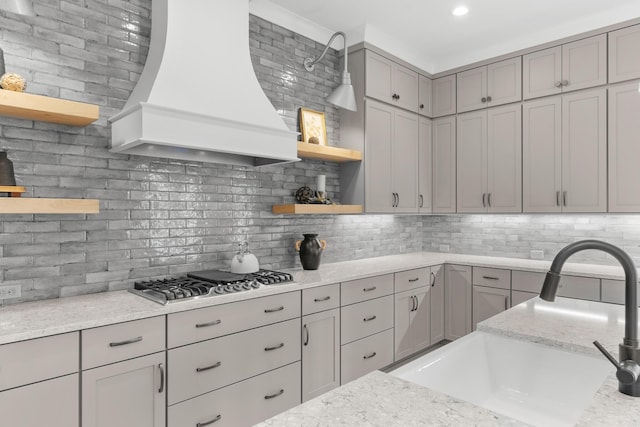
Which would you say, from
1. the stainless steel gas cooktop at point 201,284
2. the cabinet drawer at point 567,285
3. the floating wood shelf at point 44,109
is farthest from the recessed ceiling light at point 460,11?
the floating wood shelf at point 44,109

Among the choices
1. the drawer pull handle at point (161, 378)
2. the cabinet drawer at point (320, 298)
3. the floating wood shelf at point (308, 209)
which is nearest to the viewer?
the drawer pull handle at point (161, 378)

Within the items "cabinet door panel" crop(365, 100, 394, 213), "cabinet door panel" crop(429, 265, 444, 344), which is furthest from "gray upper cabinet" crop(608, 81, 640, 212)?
"cabinet door panel" crop(365, 100, 394, 213)

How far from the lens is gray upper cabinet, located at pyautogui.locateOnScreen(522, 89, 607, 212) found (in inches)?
136

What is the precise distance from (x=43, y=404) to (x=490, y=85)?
4339 millimetres

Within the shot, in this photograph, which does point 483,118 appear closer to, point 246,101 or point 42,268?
point 246,101

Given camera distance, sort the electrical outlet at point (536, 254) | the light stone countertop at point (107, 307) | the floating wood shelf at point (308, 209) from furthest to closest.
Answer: the electrical outlet at point (536, 254), the floating wood shelf at point (308, 209), the light stone countertop at point (107, 307)

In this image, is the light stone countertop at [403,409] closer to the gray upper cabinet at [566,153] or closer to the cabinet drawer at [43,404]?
the cabinet drawer at [43,404]

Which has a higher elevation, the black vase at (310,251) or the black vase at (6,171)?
the black vase at (6,171)

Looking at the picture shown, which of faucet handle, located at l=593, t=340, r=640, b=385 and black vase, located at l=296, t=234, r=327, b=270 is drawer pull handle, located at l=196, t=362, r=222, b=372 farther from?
faucet handle, located at l=593, t=340, r=640, b=385

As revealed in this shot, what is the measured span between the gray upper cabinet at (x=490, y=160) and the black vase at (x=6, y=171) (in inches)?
152

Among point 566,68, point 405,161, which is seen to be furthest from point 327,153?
point 566,68

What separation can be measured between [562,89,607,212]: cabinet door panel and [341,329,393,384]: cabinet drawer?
2050 mm

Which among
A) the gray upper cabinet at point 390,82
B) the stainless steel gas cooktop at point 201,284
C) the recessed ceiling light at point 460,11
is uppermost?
the recessed ceiling light at point 460,11

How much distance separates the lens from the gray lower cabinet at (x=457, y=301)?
390 centimetres
